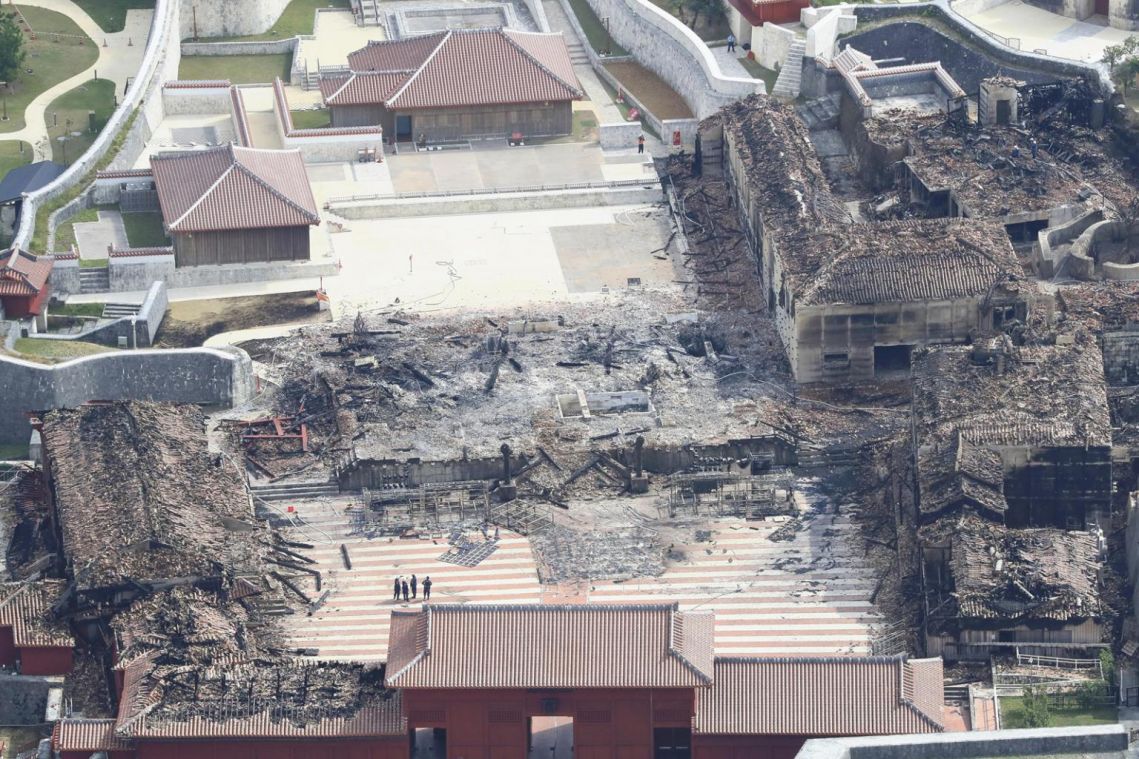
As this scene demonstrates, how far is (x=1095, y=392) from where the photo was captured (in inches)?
4284

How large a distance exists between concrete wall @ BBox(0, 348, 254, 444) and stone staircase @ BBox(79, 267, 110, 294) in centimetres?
937

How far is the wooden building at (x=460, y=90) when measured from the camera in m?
142

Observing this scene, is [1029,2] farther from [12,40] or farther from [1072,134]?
[12,40]

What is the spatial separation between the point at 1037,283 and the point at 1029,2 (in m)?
30.1

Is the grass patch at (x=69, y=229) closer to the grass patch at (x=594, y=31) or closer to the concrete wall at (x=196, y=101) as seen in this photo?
the concrete wall at (x=196, y=101)

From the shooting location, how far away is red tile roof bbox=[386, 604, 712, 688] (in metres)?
92.1

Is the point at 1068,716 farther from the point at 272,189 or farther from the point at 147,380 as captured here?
the point at 272,189

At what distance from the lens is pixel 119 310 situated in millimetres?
125375

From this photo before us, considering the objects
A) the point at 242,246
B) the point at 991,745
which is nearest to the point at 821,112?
the point at 242,246

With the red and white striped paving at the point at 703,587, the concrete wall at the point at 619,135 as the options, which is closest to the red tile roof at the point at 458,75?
the concrete wall at the point at 619,135

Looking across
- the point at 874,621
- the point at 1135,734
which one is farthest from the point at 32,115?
the point at 1135,734

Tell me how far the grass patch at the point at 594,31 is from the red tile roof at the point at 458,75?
7.69 metres

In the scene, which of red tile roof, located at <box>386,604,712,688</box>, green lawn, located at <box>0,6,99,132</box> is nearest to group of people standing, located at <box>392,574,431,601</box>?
red tile roof, located at <box>386,604,712,688</box>

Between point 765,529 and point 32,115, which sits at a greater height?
point 32,115
